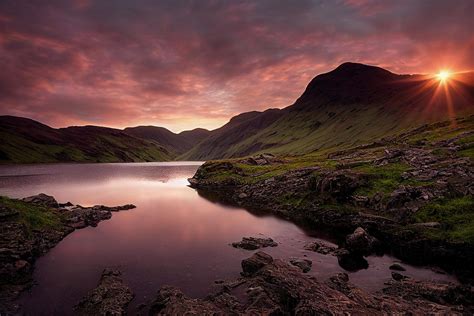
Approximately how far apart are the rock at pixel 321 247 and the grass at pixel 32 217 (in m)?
36.3

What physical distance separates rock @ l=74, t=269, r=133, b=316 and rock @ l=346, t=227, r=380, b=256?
990 inches

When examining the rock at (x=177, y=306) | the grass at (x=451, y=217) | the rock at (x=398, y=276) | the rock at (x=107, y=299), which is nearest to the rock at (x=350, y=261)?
the rock at (x=398, y=276)

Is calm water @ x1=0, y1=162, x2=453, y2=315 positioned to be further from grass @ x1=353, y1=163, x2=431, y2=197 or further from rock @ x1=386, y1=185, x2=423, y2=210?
grass @ x1=353, y1=163, x2=431, y2=197

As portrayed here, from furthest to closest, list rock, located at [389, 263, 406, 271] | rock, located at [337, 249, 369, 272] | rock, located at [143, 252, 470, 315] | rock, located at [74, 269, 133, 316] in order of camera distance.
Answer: rock, located at [337, 249, 369, 272]
rock, located at [389, 263, 406, 271]
rock, located at [74, 269, 133, 316]
rock, located at [143, 252, 470, 315]

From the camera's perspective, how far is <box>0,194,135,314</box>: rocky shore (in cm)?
2398

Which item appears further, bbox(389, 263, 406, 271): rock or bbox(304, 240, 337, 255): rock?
bbox(304, 240, 337, 255): rock

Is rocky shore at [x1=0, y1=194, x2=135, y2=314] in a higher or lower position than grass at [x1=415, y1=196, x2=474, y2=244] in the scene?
lower

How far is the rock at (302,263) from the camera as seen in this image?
27.5 m

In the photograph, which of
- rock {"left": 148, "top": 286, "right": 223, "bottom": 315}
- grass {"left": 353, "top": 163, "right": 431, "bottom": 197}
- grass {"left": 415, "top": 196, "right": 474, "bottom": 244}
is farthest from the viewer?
grass {"left": 353, "top": 163, "right": 431, "bottom": 197}

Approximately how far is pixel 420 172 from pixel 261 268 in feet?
121

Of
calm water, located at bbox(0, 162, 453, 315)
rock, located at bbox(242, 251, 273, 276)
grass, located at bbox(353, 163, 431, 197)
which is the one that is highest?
grass, located at bbox(353, 163, 431, 197)

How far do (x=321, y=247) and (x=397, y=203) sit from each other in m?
15.2

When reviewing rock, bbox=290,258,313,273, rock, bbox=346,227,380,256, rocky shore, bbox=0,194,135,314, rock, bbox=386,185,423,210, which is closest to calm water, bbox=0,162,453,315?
rock, bbox=290,258,313,273

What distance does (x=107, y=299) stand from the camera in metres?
21.0
